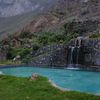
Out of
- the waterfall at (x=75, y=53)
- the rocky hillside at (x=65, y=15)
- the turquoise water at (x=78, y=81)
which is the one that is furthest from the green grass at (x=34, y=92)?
the rocky hillside at (x=65, y=15)

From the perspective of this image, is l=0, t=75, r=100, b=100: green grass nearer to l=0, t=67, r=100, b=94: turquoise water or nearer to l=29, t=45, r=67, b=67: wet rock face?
l=0, t=67, r=100, b=94: turquoise water

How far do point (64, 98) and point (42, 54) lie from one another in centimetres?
3325

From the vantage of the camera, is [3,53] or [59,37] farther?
[59,37]

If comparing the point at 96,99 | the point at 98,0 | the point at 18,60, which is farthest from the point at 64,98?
the point at 98,0

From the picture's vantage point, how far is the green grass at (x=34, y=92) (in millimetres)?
10186

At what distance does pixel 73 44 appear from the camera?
4094 centimetres

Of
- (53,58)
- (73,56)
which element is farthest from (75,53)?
(53,58)

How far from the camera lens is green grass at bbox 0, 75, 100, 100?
10.2 metres

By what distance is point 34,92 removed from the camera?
10961 mm

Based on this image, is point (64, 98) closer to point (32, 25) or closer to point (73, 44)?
point (73, 44)

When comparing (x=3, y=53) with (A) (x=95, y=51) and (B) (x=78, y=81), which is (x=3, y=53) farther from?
(B) (x=78, y=81)

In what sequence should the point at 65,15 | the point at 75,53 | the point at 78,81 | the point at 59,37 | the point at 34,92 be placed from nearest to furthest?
the point at 34,92 → the point at 78,81 → the point at 75,53 → the point at 59,37 → the point at 65,15

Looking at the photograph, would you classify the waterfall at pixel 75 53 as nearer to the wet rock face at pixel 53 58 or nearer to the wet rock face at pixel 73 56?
the wet rock face at pixel 73 56

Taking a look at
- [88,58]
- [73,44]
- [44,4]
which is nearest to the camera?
[88,58]
